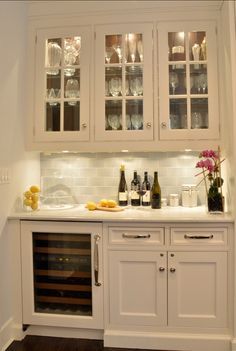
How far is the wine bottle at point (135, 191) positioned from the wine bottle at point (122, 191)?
59mm

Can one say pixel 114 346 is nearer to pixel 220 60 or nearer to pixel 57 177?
pixel 57 177

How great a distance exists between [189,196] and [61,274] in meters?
1.19

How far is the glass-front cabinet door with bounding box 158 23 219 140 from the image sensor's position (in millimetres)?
2264

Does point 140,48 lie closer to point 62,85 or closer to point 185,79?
point 185,79

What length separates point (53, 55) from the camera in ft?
7.91

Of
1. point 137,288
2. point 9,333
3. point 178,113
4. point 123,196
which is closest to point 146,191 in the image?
point 123,196

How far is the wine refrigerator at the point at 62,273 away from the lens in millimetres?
2088

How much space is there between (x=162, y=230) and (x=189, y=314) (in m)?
0.61

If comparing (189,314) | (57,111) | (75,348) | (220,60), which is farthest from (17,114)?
(189,314)

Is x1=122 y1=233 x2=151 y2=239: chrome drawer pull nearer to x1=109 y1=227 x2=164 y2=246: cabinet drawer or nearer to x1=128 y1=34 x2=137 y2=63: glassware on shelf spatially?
x1=109 y1=227 x2=164 y2=246: cabinet drawer

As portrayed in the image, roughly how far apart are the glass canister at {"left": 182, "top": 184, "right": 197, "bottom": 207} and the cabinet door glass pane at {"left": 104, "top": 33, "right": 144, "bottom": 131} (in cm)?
66

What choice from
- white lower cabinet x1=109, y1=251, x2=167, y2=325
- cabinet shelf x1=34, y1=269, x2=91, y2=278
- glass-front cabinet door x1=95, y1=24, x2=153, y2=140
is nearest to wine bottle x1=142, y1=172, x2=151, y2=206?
glass-front cabinet door x1=95, y1=24, x2=153, y2=140

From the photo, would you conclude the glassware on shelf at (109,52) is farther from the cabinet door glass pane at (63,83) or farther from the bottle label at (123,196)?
the bottle label at (123,196)

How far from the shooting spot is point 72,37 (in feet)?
Result: 7.80
